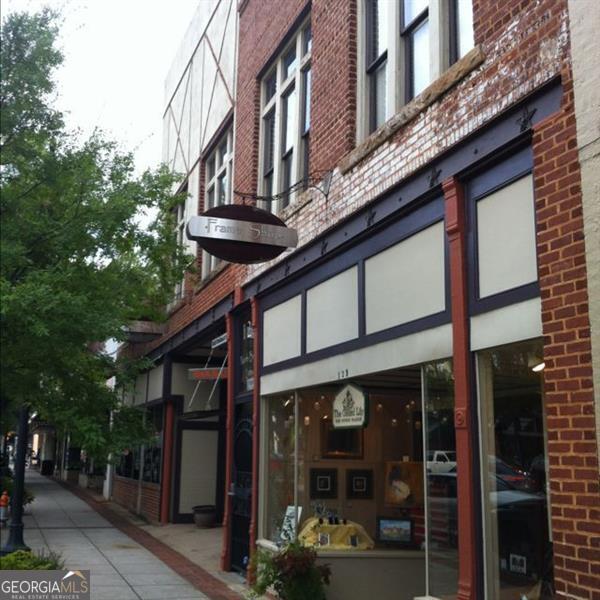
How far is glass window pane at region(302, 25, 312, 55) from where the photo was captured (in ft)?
35.3

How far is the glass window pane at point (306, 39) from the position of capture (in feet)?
35.3

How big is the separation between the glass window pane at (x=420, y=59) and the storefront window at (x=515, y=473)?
316 centimetres

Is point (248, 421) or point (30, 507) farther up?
point (248, 421)

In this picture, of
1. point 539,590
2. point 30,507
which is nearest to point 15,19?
point 539,590

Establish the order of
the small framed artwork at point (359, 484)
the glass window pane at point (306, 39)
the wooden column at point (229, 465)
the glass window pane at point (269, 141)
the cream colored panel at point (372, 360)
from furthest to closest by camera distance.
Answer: the glass window pane at point (269, 141)
the wooden column at point (229, 465)
the glass window pane at point (306, 39)
the small framed artwork at point (359, 484)
the cream colored panel at point (372, 360)

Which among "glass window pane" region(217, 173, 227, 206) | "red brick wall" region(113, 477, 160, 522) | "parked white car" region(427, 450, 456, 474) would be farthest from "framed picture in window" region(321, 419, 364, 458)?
"red brick wall" region(113, 477, 160, 522)

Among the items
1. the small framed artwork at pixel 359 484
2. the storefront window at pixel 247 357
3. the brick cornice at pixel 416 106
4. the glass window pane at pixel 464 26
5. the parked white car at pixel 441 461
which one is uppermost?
the glass window pane at pixel 464 26

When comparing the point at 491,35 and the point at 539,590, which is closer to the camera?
the point at 539,590

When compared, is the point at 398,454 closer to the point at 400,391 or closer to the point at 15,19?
the point at 400,391

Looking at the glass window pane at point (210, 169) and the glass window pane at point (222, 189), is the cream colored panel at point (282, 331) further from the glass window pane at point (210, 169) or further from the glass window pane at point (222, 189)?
the glass window pane at point (210, 169)

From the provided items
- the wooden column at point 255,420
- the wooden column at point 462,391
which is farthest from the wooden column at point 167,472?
the wooden column at point 462,391

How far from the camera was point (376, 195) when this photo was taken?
25.8 feet

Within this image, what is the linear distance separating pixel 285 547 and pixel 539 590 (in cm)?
409

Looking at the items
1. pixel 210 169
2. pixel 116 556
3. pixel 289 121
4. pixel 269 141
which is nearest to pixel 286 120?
pixel 289 121
